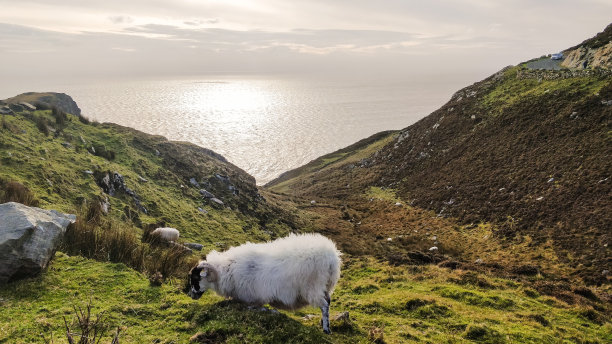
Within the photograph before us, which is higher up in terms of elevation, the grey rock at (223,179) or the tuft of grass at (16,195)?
the tuft of grass at (16,195)

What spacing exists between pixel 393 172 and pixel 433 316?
1648 inches

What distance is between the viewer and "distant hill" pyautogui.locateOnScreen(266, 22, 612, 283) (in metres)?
23.3

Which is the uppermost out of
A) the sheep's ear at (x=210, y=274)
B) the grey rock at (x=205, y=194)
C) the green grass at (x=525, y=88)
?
the green grass at (x=525, y=88)

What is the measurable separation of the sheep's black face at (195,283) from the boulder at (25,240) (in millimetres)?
4027

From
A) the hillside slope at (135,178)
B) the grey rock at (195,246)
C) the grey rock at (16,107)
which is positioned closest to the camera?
the grey rock at (195,246)

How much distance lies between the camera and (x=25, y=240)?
29.1ft

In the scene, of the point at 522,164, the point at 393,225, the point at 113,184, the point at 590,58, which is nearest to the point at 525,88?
the point at 590,58

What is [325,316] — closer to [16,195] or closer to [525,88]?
[16,195]

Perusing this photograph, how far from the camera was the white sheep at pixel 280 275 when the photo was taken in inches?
343

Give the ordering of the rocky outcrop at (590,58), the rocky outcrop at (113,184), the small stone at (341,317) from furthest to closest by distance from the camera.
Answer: the rocky outcrop at (590,58) → the rocky outcrop at (113,184) → the small stone at (341,317)

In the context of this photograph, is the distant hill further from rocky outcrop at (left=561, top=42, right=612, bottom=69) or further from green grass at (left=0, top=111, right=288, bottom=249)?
green grass at (left=0, top=111, right=288, bottom=249)

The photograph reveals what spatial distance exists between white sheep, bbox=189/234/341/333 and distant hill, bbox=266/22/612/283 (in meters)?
17.3

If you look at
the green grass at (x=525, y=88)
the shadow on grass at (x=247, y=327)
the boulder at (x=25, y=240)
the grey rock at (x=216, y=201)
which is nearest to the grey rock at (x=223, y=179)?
the grey rock at (x=216, y=201)

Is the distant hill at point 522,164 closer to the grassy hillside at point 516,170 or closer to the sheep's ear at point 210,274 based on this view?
the grassy hillside at point 516,170
